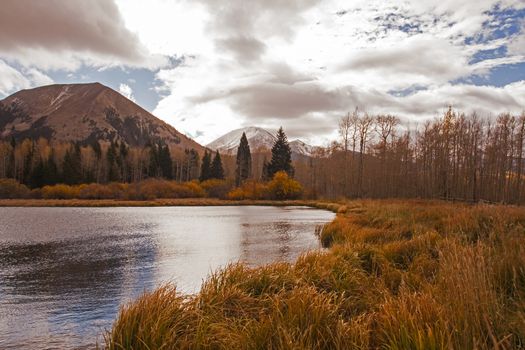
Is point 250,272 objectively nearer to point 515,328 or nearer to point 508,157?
point 515,328

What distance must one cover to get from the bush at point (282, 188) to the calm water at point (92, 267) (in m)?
48.9

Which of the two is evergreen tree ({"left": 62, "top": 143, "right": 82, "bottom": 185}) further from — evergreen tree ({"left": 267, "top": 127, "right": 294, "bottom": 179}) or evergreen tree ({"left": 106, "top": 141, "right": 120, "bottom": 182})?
evergreen tree ({"left": 267, "top": 127, "right": 294, "bottom": 179})

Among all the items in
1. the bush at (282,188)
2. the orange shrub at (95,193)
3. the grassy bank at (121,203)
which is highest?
the bush at (282,188)

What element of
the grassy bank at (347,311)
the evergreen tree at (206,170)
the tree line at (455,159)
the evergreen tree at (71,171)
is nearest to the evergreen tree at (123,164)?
the evergreen tree at (71,171)

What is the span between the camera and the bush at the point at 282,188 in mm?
74062

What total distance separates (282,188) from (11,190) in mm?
53503

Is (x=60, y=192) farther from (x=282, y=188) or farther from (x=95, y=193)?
(x=282, y=188)

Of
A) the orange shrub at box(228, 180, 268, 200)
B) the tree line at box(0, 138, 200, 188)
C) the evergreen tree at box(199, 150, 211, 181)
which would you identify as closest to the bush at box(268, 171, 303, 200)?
the orange shrub at box(228, 180, 268, 200)

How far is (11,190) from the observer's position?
71812 millimetres

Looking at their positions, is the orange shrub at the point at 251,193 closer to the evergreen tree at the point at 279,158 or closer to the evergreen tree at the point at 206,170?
the evergreen tree at the point at 279,158

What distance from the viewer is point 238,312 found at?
19.3 feet

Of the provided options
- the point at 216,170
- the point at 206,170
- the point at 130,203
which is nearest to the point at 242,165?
the point at 216,170

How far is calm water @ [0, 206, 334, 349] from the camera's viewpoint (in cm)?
758

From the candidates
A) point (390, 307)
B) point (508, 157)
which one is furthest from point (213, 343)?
point (508, 157)
